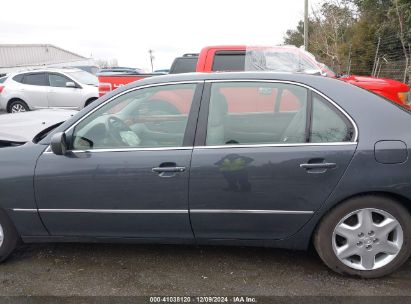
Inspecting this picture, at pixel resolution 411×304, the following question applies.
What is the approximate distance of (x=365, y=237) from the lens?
8.75ft

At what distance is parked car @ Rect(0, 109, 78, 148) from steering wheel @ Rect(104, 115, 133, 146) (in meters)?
0.62

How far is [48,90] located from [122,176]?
9284 millimetres

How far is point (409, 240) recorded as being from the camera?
105 inches

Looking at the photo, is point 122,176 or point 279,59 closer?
point 122,176

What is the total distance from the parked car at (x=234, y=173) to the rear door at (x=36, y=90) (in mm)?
8806

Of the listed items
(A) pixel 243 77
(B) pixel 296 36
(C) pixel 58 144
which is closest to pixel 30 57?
(B) pixel 296 36

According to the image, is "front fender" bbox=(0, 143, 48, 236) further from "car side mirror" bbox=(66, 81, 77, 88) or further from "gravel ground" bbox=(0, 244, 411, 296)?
"car side mirror" bbox=(66, 81, 77, 88)

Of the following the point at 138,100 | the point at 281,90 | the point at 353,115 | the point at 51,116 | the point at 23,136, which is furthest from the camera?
the point at 51,116

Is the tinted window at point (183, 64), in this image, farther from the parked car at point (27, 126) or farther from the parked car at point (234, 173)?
the parked car at point (234, 173)

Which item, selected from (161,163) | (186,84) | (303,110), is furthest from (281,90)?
(161,163)

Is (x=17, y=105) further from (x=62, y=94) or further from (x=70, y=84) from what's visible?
(x=70, y=84)

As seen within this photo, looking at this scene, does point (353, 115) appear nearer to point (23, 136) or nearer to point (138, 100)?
point (138, 100)

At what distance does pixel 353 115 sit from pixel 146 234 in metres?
1.79

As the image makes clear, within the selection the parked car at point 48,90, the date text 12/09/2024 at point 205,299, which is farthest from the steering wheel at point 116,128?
the parked car at point 48,90
